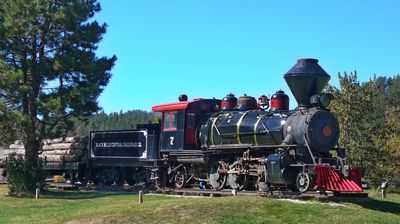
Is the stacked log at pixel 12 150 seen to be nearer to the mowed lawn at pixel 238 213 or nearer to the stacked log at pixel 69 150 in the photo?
the stacked log at pixel 69 150

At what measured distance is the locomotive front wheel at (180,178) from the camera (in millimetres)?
24763

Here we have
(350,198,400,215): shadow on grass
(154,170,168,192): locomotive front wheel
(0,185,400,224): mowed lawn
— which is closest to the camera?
(0,185,400,224): mowed lawn

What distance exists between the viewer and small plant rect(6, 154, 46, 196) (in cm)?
2673

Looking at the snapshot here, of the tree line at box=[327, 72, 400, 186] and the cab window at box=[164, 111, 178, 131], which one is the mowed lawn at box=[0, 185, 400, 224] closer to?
the cab window at box=[164, 111, 178, 131]

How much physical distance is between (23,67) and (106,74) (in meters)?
4.30

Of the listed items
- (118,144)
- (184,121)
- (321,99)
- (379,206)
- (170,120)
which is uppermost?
(321,99)

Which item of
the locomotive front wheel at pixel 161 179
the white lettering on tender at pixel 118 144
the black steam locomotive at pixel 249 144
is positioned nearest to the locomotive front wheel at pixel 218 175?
the black steam locomotive at pixel 249 144

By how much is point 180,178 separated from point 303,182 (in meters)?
8.11

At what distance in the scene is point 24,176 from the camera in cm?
2675

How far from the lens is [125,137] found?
95.7 feet

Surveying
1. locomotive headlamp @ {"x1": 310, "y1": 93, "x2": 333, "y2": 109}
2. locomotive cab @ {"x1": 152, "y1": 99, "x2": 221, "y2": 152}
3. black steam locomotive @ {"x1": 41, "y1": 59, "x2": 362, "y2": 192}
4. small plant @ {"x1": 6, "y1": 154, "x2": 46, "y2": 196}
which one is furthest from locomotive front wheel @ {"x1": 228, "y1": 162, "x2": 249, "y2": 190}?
small plant @ {"x1": 6, "y1": 154, "x2": 46, "y2": 196}

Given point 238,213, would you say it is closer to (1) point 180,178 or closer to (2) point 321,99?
(2) point 321,99

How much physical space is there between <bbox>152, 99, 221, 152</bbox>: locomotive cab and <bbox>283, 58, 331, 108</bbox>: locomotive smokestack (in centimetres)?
569

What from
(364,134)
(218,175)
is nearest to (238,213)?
(218,175)
